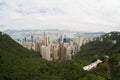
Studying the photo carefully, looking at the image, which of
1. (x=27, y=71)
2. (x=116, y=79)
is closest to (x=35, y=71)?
(x=27, y=71)

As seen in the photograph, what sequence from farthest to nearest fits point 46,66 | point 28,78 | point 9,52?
point 9,52 < point 46,66 < point 28,78

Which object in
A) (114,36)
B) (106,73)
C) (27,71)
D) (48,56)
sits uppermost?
(106,73)

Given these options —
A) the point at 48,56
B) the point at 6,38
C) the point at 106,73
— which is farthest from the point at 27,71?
the point at 48,56

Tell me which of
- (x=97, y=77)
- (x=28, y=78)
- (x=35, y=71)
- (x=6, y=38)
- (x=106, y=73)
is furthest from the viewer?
(x=6, y=38)

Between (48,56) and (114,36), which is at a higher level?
(114,36)

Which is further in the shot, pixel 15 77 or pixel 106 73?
pixel 15 77

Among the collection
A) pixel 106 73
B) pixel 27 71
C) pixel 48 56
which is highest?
pixel 106 73

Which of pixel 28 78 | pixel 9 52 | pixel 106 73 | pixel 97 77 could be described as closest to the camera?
pixel 97 77

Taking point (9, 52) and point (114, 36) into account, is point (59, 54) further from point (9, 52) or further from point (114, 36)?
point (9, 52)

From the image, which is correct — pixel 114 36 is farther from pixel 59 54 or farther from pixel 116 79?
pixel 116 79
